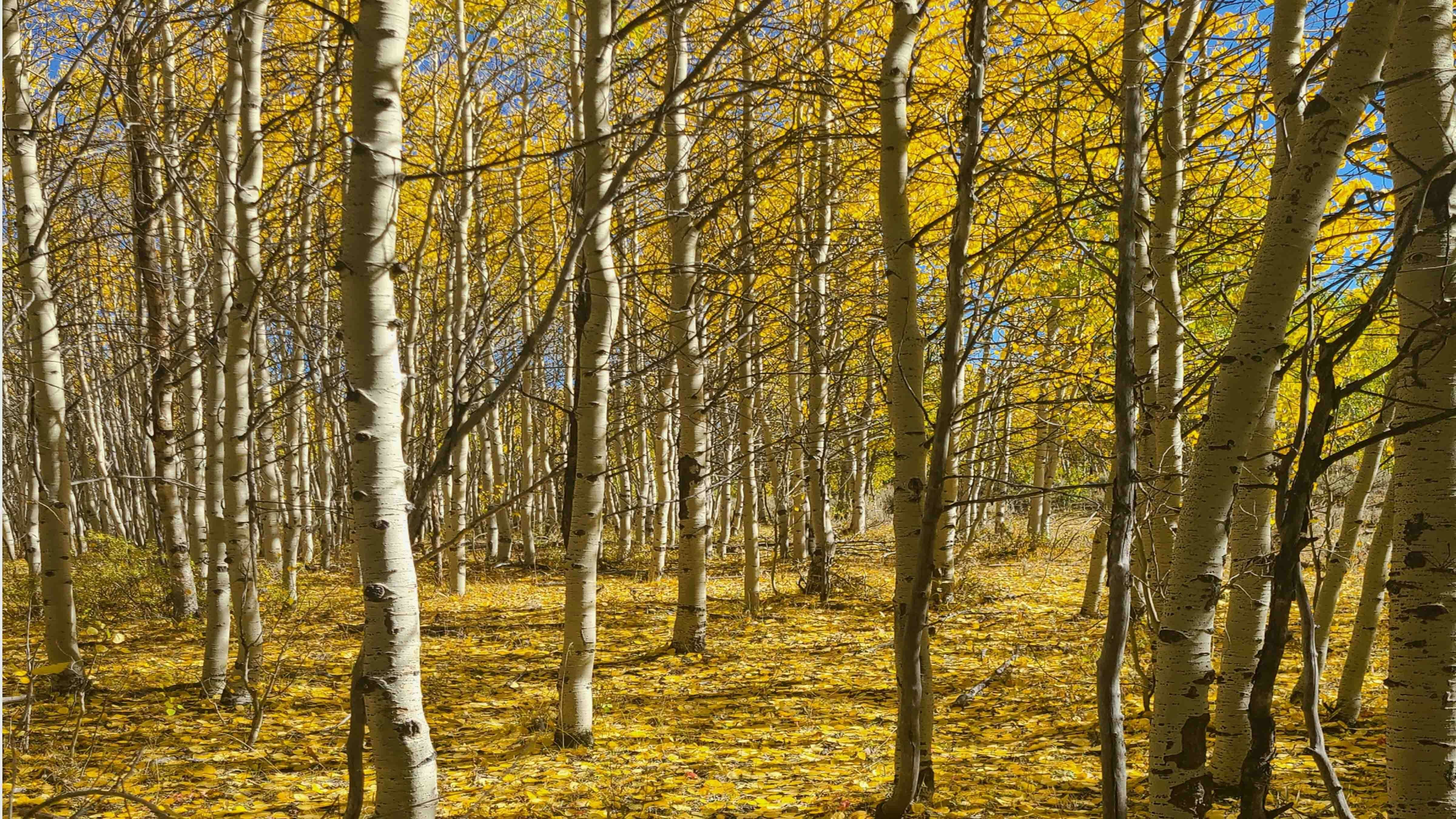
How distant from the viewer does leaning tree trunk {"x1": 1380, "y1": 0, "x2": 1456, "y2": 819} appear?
2.14 metres

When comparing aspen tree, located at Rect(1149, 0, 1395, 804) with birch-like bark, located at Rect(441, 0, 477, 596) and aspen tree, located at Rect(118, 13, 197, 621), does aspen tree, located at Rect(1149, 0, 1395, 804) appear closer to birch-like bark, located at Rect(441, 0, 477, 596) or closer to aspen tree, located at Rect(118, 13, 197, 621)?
birch-like bark, located at Rect(441, 0, 477, 596)

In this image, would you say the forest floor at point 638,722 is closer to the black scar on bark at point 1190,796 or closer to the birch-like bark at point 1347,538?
the birch-like bark at point 1347,538

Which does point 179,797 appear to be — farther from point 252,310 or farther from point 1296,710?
point 1296,710

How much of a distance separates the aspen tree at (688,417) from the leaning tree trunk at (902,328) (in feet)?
9.17

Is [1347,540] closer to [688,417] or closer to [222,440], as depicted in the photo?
[688,417]

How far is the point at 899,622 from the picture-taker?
329 centimetres

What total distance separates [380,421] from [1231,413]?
86.6 inches

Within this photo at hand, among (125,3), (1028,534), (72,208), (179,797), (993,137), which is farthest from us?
(1028,534)

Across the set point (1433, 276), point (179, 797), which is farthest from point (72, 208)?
point (1433, 276)

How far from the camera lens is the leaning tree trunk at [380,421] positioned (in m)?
2.17

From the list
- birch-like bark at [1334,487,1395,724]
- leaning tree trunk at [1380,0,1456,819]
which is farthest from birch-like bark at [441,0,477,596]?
birch-like bark at [1334,487,1395,724]

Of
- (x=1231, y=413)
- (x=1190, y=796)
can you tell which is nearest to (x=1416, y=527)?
(x=1231, y=413)

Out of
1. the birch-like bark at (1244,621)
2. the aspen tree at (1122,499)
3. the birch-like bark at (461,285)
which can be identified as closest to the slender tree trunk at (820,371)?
the birch-like bark at (461,285)

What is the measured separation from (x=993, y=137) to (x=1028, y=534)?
9.25 meters
